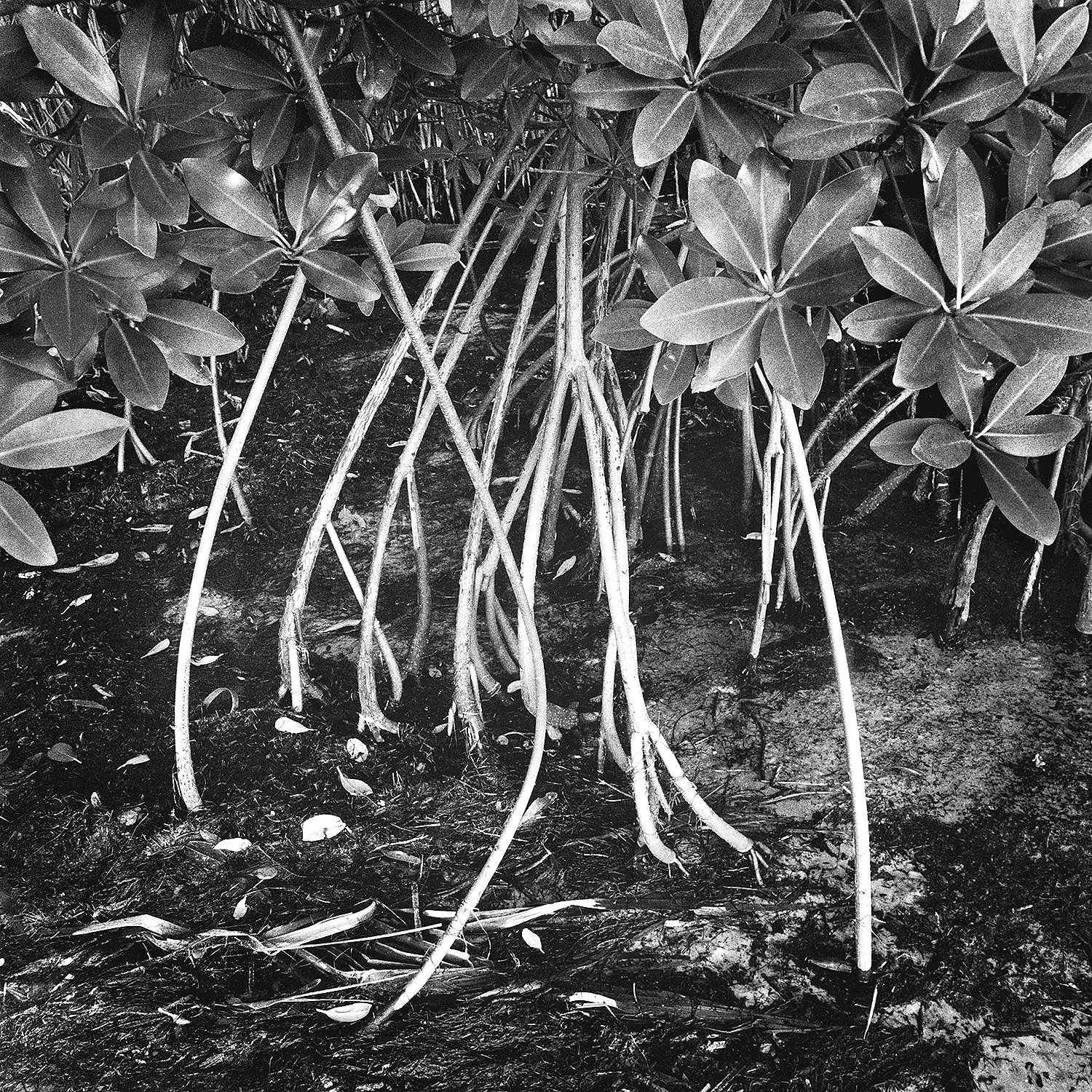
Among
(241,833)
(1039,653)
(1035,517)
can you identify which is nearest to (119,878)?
(241,833)

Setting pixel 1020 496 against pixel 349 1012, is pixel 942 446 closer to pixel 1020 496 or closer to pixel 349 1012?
pixel 1020 496

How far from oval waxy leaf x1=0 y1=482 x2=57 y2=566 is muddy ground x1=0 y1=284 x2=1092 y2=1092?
646 mm

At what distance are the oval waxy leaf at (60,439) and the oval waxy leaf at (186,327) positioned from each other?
0.14m

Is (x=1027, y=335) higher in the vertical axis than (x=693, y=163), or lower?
lower

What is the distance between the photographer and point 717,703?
174 cm

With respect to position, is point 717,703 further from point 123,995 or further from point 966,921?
point 123,995

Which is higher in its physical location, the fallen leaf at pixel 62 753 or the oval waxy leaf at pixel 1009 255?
the oval waxy leaf at pixel 1009 255

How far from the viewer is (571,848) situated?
4.94ft

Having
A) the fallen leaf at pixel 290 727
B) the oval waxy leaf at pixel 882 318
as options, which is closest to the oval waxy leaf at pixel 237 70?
the oval waxy leaf at pixel 882 318

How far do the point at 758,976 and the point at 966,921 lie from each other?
0.30 m

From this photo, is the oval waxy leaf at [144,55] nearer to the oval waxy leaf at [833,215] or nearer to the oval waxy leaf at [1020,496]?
the oval waxy leaf at [833,215]

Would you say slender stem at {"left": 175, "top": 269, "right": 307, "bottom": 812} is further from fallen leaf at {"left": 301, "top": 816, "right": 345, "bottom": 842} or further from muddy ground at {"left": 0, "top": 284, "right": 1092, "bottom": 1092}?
fallen leaf at {"left": 301, "top": 816, "right": 345, "bottom": 842}

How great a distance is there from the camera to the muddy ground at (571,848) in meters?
1.19

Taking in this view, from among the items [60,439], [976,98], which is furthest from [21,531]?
[976,98]
